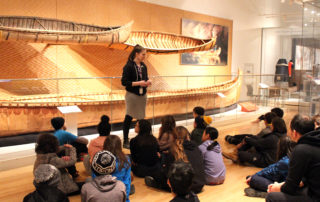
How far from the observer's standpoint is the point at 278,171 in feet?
11.0

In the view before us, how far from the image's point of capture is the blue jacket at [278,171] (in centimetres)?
321

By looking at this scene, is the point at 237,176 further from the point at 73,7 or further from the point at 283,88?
the point at 283,88

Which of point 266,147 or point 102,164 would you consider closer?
point 102,164

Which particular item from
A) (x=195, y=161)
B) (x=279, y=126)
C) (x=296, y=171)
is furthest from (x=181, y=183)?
(x=279, y=126)

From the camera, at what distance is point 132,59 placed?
4.82m

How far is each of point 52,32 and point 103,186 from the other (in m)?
3.75

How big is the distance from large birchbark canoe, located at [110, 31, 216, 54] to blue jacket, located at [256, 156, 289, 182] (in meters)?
4.41

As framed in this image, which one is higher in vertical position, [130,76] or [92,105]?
[130,76]

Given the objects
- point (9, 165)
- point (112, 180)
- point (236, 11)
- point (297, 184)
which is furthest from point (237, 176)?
point (236, 11)

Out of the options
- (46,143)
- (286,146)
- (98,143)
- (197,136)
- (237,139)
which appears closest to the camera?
(46,143)

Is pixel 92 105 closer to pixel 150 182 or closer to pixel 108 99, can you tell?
pixel 108 99

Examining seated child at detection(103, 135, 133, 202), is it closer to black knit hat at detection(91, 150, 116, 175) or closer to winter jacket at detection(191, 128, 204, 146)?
black knit hat at detection(91, 150, 116, 175)

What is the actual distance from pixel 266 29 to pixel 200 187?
38.0 feet

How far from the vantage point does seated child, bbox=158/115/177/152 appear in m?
4.10
